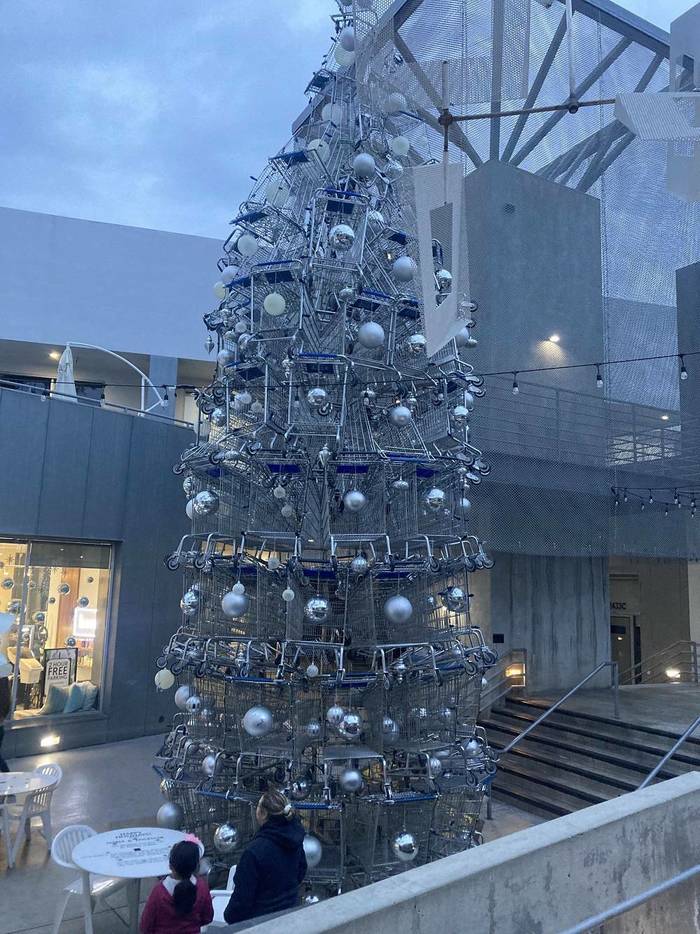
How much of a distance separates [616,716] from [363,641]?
14.9 ft

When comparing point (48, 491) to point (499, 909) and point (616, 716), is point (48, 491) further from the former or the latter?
point (499, 909)

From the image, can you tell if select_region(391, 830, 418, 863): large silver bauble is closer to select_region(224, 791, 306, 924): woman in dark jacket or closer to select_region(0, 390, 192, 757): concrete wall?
select_region(224, 791, 306, 924): woman in dark jacket

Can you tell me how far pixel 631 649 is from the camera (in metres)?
19.5

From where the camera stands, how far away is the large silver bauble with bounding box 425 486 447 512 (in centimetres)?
539

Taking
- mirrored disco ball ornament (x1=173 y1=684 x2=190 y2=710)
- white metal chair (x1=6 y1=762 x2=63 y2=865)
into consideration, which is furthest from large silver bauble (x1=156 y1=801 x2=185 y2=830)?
white metal chair (x1=6 y1=762 x2=63 y2=865)

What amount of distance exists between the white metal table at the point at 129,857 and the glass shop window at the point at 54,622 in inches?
219

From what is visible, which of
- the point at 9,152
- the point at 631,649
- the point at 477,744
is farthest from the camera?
the point at 9,152

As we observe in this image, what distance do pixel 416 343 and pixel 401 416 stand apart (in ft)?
2.24

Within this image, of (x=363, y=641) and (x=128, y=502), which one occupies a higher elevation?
(x=128, y=502)

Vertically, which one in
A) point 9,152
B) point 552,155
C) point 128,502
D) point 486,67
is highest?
point 9,152

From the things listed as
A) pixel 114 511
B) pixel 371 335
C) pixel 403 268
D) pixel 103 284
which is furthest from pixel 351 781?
pixel 103 284

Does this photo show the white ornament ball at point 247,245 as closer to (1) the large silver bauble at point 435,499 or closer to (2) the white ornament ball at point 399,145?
(2) the white ornament ball at point 399,145

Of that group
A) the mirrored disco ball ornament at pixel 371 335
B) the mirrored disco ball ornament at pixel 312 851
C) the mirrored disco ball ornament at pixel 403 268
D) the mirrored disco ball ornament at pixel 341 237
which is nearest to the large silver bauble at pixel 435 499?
the mirrored disco ball ornament at pixel 371 335

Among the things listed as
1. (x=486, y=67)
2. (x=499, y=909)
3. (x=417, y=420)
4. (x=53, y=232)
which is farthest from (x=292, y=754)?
(x=53, y=232)
